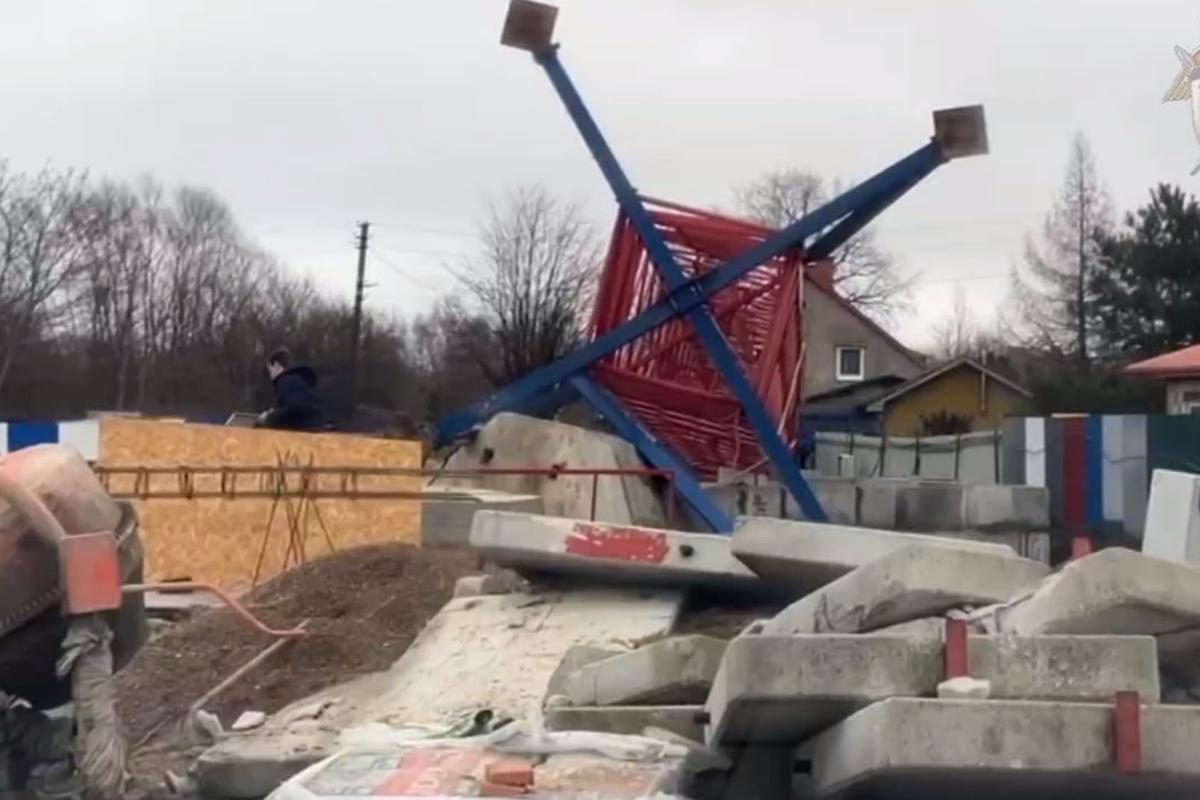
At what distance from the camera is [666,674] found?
6.18 meters

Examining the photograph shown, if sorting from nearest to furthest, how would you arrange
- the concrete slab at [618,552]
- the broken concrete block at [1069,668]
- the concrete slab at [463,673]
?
1. the broken concrete block at [1069,668]
2. the concrete slab at [463,673]
3. the concrete slab at [618,552]

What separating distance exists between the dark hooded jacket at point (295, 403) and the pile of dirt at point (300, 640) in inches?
275

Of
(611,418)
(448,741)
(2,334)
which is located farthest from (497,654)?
(2,334)

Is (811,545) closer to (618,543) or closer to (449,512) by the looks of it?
(618,543)

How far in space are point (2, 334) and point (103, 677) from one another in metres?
56.5

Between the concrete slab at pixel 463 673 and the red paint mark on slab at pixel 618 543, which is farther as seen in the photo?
the red paint mark on slab at pixel 618 543

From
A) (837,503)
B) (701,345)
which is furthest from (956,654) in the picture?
(701,345)

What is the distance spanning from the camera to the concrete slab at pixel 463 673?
711cm

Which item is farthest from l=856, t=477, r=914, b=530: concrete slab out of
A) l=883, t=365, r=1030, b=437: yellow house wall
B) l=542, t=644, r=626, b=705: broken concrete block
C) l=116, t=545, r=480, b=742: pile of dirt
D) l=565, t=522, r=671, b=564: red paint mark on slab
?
l=883, t=365, r=1030, b=437: yellow house wall

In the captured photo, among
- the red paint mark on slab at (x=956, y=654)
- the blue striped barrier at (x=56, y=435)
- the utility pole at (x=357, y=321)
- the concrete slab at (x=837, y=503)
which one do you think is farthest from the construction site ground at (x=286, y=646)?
the utility pole at (x=357, y=321)

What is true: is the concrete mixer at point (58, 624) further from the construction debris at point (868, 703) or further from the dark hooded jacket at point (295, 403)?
the dark hooded jacket at point (295, 403)

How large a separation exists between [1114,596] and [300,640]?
475cm

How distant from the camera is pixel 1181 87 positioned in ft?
124

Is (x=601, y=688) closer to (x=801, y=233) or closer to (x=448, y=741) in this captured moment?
(x=448, y=741)
